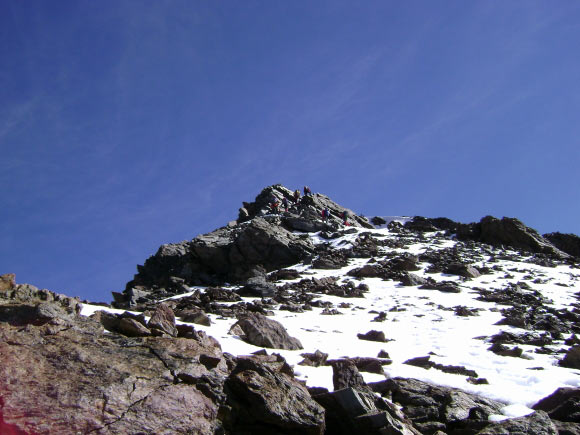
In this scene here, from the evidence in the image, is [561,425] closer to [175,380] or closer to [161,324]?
[175,380]

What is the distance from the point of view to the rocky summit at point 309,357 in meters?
5.72

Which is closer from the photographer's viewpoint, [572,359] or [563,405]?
[563,405]

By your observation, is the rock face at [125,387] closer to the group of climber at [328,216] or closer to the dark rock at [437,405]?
the dark rock at [437,405]

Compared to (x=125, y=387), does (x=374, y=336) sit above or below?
above

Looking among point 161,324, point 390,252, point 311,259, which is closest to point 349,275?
point 311,259

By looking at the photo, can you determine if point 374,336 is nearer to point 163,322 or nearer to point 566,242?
point 163,322

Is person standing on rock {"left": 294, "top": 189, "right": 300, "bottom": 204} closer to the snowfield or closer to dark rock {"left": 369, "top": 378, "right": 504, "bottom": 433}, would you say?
the snowfield

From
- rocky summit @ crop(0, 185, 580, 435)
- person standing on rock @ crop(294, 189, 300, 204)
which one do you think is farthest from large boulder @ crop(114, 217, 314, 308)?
person standing on rock @ crop(294, 189, 300, 204)

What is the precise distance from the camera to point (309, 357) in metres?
10.8

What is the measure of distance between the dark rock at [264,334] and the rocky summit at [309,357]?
1.7 inches

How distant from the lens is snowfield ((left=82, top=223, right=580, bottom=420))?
10.1m

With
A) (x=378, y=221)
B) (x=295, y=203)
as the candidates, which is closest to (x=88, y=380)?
(x=295, y=203)

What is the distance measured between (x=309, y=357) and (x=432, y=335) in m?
6.84

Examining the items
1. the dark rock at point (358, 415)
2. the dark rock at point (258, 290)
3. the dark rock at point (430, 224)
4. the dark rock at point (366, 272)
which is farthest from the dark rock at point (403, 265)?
the dark rock at point (358, 415)
